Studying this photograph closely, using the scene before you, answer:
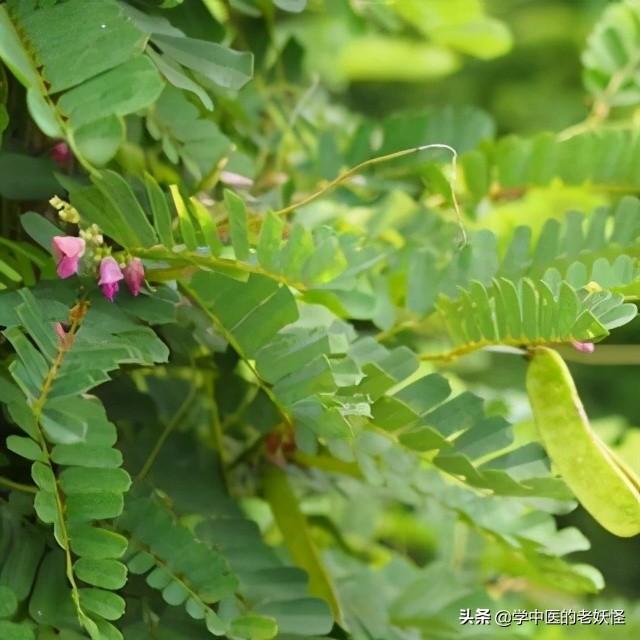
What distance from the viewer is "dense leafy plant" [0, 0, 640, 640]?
29cm

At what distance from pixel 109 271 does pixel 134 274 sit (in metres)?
0.01

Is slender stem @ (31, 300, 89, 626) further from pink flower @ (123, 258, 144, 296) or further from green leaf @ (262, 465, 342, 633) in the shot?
green leaf @ (262, 465, 342, 633)

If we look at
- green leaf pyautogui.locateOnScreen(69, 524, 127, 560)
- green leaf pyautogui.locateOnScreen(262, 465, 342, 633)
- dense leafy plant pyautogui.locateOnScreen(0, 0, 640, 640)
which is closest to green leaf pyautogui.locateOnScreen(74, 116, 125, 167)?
dense leafy plant pyautogui.locateOnScreen(0, 0, 640, 640)

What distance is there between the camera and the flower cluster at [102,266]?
31 cm

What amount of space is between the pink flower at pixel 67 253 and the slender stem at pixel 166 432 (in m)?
0.10

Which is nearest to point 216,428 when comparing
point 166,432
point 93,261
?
point 166,432

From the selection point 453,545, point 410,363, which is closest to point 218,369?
point 410,363

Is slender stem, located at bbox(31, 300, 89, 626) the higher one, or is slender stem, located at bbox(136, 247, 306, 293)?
slender stem, located at bbox(136, 247, 306, 293)

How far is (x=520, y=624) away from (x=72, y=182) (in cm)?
28
